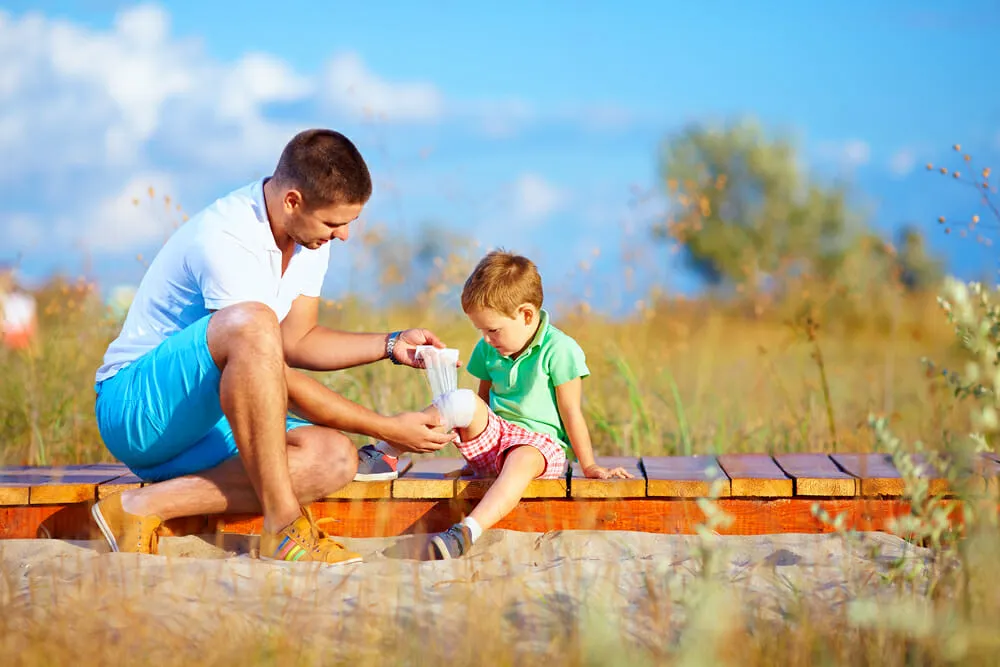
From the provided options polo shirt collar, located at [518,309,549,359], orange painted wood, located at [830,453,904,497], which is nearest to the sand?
orange painted wood, located at [830,453,904,497]

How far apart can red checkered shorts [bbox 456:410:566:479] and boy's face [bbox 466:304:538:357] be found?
0.83 ft

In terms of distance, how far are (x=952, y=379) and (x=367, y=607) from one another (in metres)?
1.50

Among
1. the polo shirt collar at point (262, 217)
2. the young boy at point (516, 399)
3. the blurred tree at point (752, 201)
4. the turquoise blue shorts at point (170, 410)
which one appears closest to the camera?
the turquoise blue shorts at point (170, 410)

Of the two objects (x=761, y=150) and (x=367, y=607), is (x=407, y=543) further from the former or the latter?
(x=761, y=150)

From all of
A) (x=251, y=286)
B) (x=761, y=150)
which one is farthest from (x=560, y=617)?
(x=761, y=150)

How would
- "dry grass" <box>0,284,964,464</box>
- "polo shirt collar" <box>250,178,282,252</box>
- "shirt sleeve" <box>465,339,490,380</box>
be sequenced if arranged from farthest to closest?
"dry grass" <box>0,284,964,464</box> < "shirt sleeve" <box>465,339,490,380</box> < "polo shirt collar" <box>250,178,282,252</box>

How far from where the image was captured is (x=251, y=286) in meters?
3.24

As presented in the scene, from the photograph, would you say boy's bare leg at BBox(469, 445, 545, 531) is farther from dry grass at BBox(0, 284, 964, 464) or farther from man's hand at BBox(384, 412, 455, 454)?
dry grass at BBox(0, 284, 964, 464)

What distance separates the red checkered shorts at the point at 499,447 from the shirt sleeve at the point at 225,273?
883 millimetres

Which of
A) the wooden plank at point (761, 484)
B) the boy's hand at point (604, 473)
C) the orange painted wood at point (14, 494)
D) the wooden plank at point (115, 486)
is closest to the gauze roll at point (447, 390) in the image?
the boy's hand at point (604, 473)

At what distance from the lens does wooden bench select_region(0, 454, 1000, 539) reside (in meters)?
3.43

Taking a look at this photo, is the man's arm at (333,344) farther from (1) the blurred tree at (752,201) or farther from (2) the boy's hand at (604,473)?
(1) the blurred tree at (752,201)

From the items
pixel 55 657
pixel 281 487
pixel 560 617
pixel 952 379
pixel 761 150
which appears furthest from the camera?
pixel 761 150

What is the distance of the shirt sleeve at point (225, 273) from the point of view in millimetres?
3205
